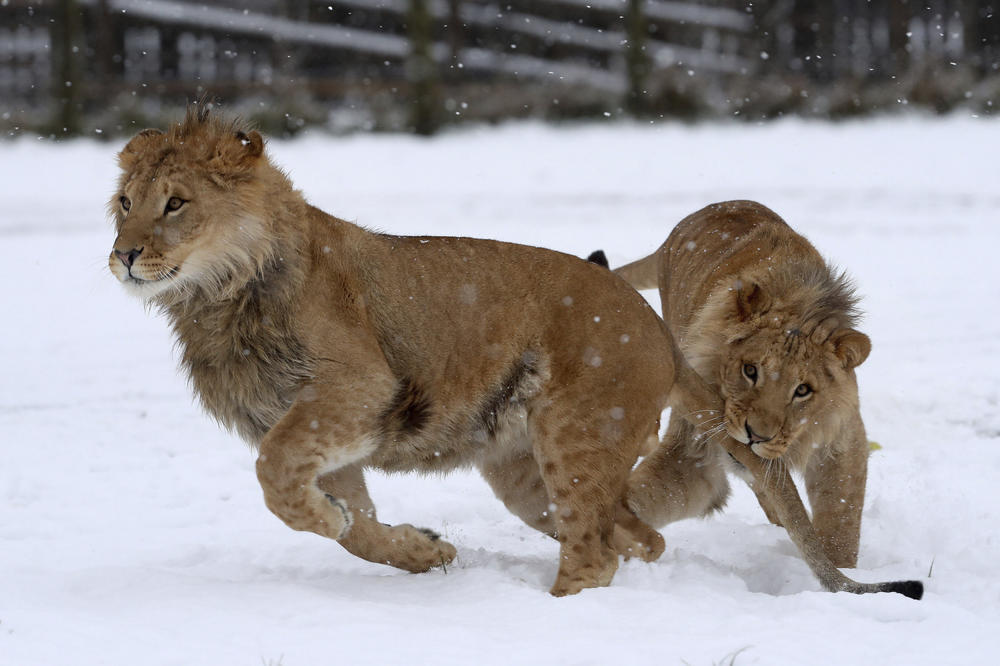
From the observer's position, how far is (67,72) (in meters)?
15.5

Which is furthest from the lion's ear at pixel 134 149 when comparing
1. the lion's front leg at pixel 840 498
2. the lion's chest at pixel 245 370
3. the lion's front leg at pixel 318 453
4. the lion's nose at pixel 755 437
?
the lion's front leg at pixel 840 498

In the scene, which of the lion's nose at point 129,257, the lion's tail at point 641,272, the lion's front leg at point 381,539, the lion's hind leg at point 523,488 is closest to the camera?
the lion's nose at point 129,257

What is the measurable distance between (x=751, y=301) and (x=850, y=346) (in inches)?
17.8

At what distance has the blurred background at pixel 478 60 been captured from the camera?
16203 mm

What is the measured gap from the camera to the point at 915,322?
9.06m

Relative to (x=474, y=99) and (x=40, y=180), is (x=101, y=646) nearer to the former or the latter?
(x=40, y=180)

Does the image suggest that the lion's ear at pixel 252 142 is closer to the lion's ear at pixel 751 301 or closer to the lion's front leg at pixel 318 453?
the lion's front leg at pixel 318 453

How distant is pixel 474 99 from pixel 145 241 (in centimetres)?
1325

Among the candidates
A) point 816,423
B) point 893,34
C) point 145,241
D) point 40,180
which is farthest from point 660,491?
point 893,34

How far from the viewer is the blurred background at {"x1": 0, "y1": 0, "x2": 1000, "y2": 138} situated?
53.2ft

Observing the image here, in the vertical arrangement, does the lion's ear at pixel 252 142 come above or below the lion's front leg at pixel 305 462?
above

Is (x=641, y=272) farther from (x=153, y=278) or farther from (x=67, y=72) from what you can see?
(x=67, y=72)

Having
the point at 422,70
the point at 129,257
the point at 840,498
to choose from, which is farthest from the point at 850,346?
the point at 422,70

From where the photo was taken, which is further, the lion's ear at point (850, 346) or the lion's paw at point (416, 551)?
the lion's ear at point (850, 346)
